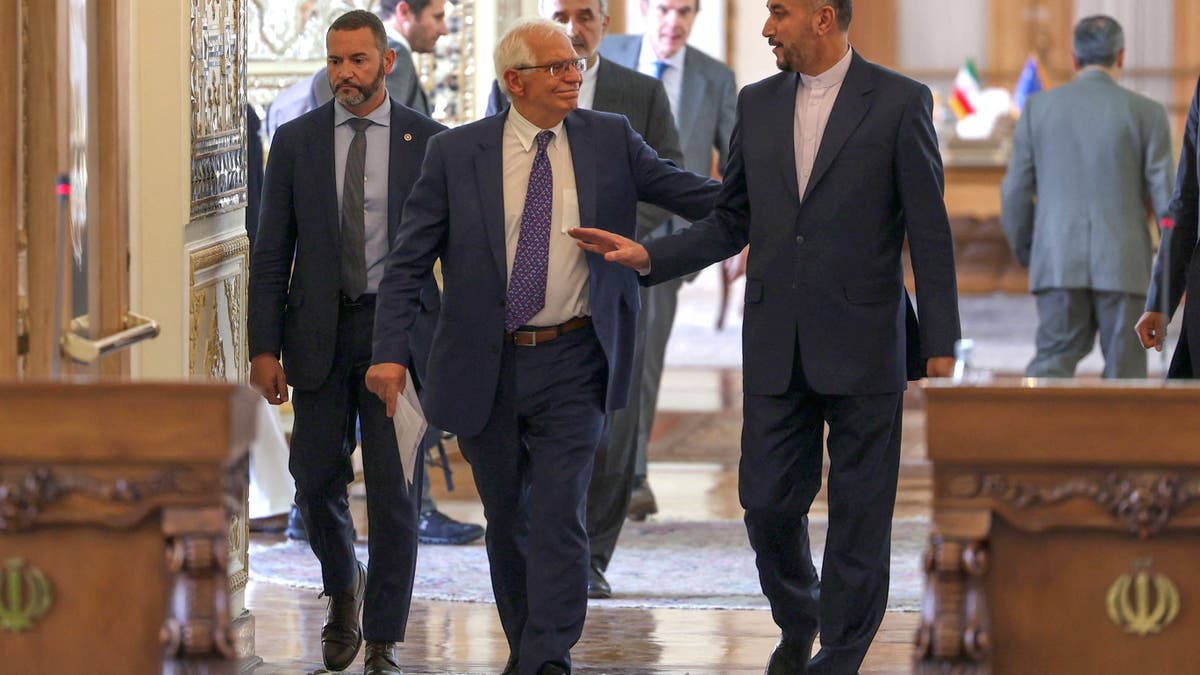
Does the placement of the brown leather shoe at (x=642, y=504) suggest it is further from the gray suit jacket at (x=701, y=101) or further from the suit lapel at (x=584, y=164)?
the suit lapel at (x=584, y=164)

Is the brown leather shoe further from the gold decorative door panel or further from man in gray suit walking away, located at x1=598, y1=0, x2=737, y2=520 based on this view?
the gold decorative door panel

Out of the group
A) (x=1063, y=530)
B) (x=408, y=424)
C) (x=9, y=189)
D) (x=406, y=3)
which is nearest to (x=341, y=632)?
(x=408, y=424)

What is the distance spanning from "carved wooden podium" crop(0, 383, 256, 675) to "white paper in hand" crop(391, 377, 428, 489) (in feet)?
4.30

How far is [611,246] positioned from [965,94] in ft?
36.9

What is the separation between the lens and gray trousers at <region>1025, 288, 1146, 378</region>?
7.72 meters

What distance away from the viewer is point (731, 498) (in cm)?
773

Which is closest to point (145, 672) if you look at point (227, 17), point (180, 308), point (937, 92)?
point (180, 308)

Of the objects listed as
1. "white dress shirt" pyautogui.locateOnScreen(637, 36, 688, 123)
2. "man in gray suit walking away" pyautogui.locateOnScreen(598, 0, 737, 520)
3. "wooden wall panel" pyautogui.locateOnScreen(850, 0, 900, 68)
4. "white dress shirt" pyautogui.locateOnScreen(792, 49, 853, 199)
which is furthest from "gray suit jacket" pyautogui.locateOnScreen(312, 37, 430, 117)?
"wooden wall panel" pyautogui.locateOnScreen(850, 0, 900, 68)

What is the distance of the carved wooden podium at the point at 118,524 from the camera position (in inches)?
127

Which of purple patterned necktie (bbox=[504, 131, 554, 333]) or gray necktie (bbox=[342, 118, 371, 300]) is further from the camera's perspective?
gray necktie (bbox=[342, 118, 371, 300])

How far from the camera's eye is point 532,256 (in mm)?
4512

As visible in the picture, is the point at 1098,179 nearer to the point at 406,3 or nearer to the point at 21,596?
the point at 406,3

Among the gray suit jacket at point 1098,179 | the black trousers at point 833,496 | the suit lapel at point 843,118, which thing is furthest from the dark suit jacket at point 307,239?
the gray suit jacket at point 1098,179

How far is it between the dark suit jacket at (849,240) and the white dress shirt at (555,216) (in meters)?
0.40
